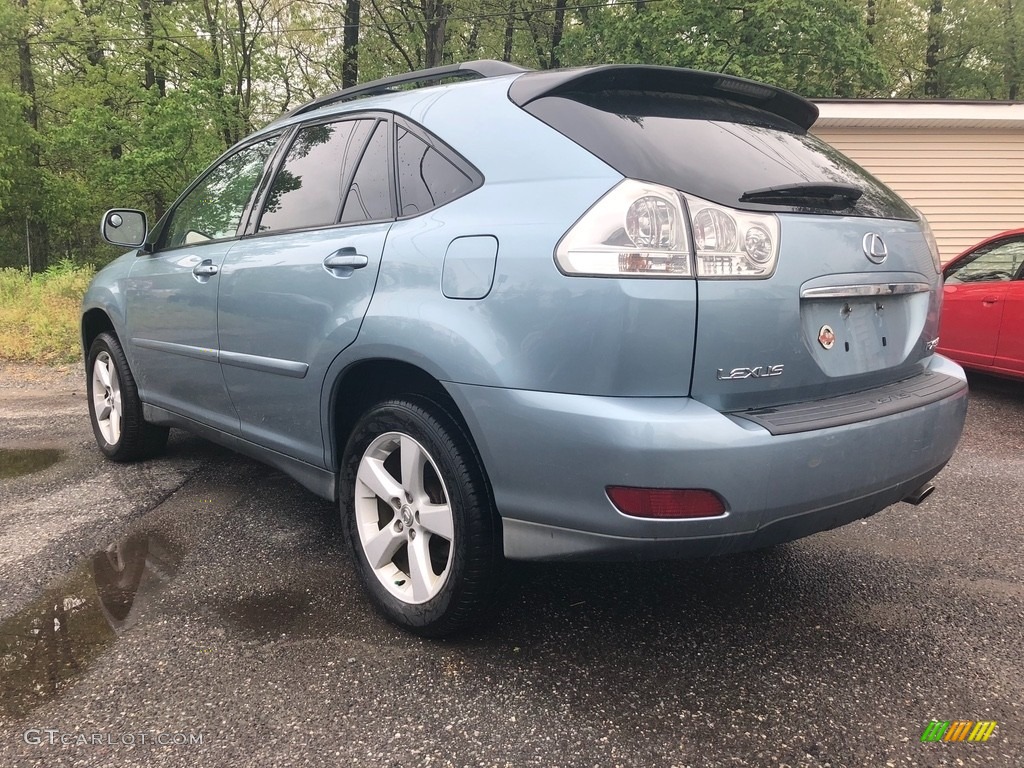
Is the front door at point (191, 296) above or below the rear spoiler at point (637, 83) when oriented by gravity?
below

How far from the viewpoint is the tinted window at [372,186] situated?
247cm

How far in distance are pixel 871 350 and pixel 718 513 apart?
752 mm

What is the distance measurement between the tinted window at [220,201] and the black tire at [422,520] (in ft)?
4.71

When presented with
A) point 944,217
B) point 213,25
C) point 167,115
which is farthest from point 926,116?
point 213,25

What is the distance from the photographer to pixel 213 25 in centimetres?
2034

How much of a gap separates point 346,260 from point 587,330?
3.30ft

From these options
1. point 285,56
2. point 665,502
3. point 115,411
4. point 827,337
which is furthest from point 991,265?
point 285,56

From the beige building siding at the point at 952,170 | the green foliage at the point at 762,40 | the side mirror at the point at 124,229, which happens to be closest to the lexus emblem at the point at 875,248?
the side mirror at the point at 124,229

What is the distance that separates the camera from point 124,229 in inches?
157

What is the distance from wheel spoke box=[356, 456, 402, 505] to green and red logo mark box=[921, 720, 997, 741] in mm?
1590

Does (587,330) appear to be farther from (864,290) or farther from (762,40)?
(762,40)

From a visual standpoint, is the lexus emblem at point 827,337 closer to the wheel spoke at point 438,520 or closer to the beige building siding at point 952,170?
the wheel spoke at point 438,520

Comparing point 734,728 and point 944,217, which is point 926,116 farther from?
point 734,728

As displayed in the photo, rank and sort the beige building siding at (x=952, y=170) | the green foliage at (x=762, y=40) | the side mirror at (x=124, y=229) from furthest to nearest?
1. the green foliage at (x=762, y=40)
2. the beige building siding at (x=952, y=170)
3. the side mirror at (x=124, y=229)
